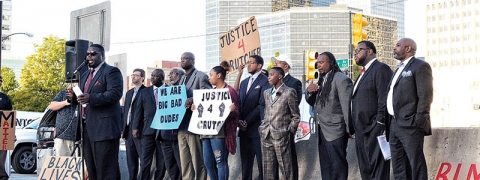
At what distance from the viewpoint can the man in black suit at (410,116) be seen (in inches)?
292

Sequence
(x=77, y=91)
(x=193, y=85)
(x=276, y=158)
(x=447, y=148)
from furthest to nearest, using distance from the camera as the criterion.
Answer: (x=193, y=85) → (x=276, y=158) → (x=447, y=148) → (x=77, y=91)

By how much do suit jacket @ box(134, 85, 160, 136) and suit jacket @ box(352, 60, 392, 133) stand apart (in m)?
4.27

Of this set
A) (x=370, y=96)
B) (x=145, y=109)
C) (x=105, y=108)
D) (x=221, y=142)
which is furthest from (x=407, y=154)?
(x=145, y=109)

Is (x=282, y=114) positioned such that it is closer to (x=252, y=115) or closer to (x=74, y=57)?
(x=252, y=115)

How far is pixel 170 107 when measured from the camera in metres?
10.7

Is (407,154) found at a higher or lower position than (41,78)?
lower

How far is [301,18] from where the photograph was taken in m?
142

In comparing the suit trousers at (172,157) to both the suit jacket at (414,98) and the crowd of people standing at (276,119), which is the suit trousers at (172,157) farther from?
the suit jacket at (414,98)

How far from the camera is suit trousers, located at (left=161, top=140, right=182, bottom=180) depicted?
35.7 ft

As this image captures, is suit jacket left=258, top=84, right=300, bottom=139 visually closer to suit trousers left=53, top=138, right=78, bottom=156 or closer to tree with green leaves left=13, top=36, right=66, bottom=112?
suit trousers left=53, top=138, right=78, bottom=156

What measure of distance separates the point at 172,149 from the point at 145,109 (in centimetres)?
90

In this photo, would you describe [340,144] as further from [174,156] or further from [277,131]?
[174,156]

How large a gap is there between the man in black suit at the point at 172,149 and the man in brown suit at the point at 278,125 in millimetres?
1896

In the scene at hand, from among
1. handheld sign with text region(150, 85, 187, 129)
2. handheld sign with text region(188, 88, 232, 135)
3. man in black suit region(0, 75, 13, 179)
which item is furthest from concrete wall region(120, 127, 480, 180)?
man in black suit region(0, 75, 13, 179)
